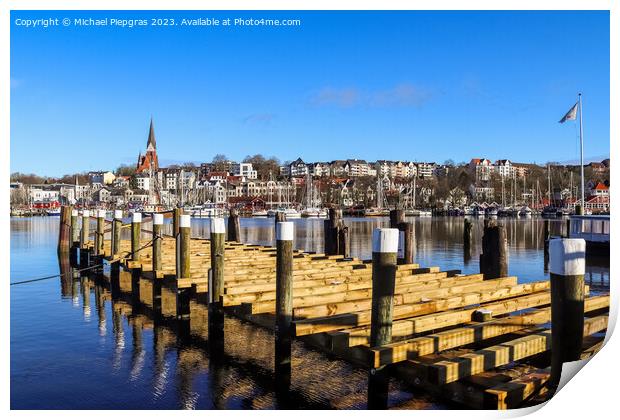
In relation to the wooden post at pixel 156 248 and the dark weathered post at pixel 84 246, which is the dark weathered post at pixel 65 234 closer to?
the dark weathered post at pixel 84 246

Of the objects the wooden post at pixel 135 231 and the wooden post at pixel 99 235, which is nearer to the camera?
the wooden post at pixel 135 231

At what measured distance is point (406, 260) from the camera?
15719mm

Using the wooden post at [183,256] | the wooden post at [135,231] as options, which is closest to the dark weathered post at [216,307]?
the wooden post at [183,256]

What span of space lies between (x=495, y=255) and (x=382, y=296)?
8.62 metres

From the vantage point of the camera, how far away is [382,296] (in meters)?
6.33

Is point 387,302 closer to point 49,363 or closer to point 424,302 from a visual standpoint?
point 424,302

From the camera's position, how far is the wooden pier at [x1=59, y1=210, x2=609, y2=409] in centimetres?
602

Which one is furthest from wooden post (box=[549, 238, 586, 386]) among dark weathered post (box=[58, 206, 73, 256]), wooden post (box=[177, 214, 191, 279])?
dark weathered post (box=[58, 206, 73, 256])

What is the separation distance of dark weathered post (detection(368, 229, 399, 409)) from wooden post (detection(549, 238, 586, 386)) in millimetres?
1713

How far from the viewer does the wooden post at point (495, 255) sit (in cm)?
1380

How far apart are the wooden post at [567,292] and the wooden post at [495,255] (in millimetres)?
8444

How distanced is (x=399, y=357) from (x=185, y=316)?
556 centimetres

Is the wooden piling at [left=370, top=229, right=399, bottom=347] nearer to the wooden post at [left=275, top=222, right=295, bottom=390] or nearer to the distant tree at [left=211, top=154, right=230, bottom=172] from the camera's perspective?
the wooden post at [left=275, top=222, right=295, bottom=390]
